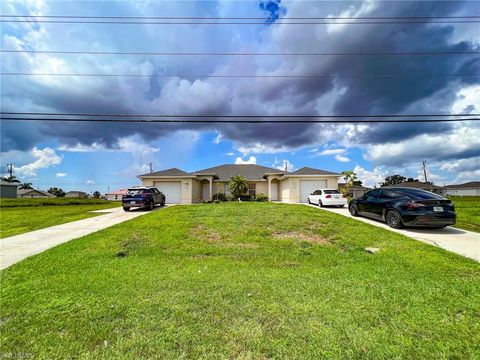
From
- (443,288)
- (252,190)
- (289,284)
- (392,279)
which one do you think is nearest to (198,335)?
(289,284)

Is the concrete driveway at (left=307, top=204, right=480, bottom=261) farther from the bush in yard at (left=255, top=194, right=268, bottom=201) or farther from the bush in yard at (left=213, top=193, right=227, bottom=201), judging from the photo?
the bush in yard at (left=213, top=193, right=227, bottom=201)

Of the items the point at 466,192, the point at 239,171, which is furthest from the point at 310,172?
the point at 466,192

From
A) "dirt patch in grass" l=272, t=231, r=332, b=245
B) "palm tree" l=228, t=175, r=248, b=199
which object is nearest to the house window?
"palm tree" l=228, t=175, r=248, b=199

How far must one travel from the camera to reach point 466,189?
228 feet

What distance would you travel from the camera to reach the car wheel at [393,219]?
928cm

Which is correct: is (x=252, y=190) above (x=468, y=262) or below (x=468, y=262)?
above

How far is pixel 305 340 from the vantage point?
2.66 meters

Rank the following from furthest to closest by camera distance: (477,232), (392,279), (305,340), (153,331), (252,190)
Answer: (252,190)
(477,232)
(392,279)
(153,331)
(305,340)

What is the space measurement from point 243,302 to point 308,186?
21908 millimetres

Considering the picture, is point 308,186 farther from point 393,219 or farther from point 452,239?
point 452,239

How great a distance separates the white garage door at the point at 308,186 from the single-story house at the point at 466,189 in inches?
2763

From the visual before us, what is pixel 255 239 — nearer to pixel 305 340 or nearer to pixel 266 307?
pixel 266 307

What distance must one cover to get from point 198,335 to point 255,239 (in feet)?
15.5

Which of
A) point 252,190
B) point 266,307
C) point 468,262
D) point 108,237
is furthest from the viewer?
point 252,190
